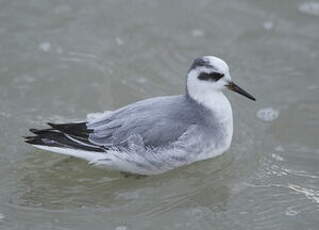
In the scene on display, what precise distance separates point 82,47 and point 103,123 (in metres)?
2.36

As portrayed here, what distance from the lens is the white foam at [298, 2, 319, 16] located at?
9.73 meters

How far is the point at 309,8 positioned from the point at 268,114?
2474 mm

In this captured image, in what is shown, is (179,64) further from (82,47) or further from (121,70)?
(82,47)

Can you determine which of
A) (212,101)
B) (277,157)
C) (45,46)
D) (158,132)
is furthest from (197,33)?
(158,132)

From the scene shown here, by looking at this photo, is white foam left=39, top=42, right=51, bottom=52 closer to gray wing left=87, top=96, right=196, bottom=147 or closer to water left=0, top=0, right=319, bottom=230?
water left=0, top=0, right=319, bottom=230

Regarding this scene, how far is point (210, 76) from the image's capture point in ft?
23.2

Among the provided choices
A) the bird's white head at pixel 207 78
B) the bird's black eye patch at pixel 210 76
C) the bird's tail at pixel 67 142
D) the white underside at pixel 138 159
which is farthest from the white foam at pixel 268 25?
the bird's tail at pixel 67 142

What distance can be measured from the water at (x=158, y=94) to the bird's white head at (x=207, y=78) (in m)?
0.76

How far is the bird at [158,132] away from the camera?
6.82 meters

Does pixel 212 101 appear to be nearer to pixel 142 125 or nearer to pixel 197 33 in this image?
pixel 142 125

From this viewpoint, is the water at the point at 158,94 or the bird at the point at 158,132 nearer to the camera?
the water at the point at 158,94

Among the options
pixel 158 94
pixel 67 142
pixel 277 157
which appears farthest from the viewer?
pixel 158 94

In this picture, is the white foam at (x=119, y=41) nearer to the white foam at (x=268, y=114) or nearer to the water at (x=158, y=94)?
the water at (x=158, y=94)

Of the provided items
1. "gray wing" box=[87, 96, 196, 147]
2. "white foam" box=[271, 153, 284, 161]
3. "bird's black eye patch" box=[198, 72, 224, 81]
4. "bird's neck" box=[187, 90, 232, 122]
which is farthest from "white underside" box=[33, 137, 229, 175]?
"white foam" box=[271, 153, 284, 161]
